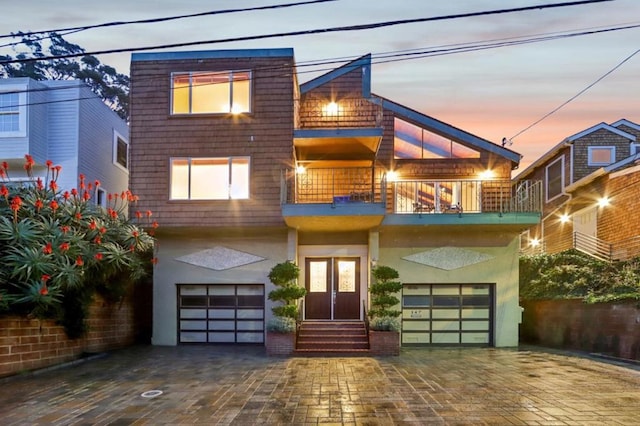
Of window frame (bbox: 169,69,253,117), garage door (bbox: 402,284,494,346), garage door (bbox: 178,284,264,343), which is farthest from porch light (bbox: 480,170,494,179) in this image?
garage door (bbox: 178,284,264,343)

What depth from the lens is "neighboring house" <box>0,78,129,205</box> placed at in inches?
642

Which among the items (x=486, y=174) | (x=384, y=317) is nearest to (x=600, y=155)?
(x=486, y=174)

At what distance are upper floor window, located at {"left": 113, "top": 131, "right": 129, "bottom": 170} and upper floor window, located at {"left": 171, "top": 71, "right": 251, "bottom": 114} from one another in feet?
25.4

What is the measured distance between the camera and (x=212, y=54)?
14.2m

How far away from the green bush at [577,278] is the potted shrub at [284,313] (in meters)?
8.21

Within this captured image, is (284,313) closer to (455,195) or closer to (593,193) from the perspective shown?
(455,195)

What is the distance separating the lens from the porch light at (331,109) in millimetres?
16172

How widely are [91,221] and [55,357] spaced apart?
3.32 meters

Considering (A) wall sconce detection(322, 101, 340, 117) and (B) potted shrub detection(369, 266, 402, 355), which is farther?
(A) wall sconce detection(322, 101, 340, 117)

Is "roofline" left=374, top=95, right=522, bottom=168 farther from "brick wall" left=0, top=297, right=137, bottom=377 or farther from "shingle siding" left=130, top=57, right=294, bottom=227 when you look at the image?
"brick wall" left=0, top=297, right=137, bottom=377

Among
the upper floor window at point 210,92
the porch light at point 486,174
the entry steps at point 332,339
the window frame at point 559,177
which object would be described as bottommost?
the entry steps at point 332,339

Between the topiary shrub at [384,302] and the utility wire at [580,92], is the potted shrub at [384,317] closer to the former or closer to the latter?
the topiary shrub at [384,302]

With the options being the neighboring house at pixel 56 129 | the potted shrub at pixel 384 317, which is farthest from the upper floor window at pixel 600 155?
the neighboring house at pixel 56 129

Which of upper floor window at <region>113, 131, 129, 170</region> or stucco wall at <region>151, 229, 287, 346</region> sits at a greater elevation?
upper floor window at <region>113, 131, 129, 170</region>
